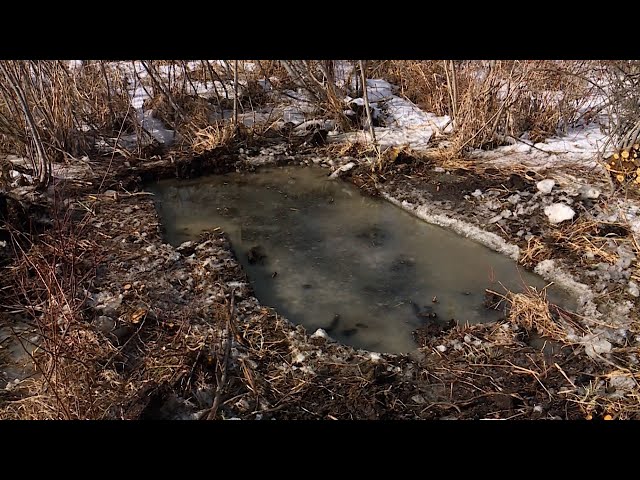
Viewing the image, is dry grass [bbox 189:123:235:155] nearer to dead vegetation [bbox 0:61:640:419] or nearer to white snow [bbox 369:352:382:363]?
dead vegetation [bbox 0:61:640:419]

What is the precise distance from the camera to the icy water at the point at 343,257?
149 inches

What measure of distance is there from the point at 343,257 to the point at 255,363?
156 cm

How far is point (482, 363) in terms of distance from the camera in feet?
10.6

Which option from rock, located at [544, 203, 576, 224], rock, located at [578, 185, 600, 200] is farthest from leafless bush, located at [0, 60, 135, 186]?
rock, located at [578, 185, 600, 200]

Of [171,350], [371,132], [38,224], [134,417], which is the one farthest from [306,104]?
[134,417]

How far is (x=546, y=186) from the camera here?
503 cm

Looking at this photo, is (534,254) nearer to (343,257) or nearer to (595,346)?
(595,346)

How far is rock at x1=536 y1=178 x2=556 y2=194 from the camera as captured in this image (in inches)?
198

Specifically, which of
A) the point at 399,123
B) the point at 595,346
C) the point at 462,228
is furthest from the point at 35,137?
the point at 595,346

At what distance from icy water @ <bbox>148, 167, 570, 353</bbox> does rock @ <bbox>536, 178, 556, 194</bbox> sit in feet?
3.34

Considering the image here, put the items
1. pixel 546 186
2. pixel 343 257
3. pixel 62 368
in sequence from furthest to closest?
pixel 546 186 → pixel 343 257 → pixel 62 368
